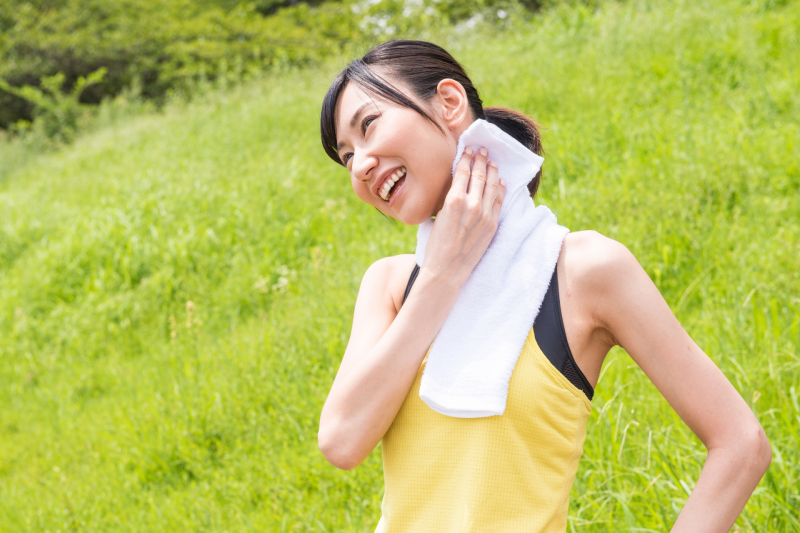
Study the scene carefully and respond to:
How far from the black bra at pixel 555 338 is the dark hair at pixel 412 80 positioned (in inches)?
15.1

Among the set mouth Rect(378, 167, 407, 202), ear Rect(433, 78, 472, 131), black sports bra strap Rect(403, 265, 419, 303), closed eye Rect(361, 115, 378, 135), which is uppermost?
ear Rect(433, 78, 472, 131)

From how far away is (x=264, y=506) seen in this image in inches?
123

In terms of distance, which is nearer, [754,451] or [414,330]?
[754,451]

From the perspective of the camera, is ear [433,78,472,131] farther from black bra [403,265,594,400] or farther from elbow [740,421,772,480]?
elbow [740,421,772,480]

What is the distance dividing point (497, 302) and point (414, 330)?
183 mm

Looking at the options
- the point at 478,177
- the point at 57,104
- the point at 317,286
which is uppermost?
the point at 478,177

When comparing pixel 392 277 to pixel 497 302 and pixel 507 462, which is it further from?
pixel 507 462

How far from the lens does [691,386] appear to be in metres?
1.22

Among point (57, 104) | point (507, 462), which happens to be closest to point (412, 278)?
point (507, 462)

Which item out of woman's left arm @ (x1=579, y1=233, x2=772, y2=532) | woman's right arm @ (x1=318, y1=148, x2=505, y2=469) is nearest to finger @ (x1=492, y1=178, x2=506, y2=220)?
woman's right arm @ (x1=318, y1=148, x2=505, y2=469)

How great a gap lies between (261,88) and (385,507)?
10.4 metres

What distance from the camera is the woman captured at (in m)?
1.22

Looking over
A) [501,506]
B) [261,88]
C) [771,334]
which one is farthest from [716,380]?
[261,88]

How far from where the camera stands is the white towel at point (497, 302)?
1.28 metres
